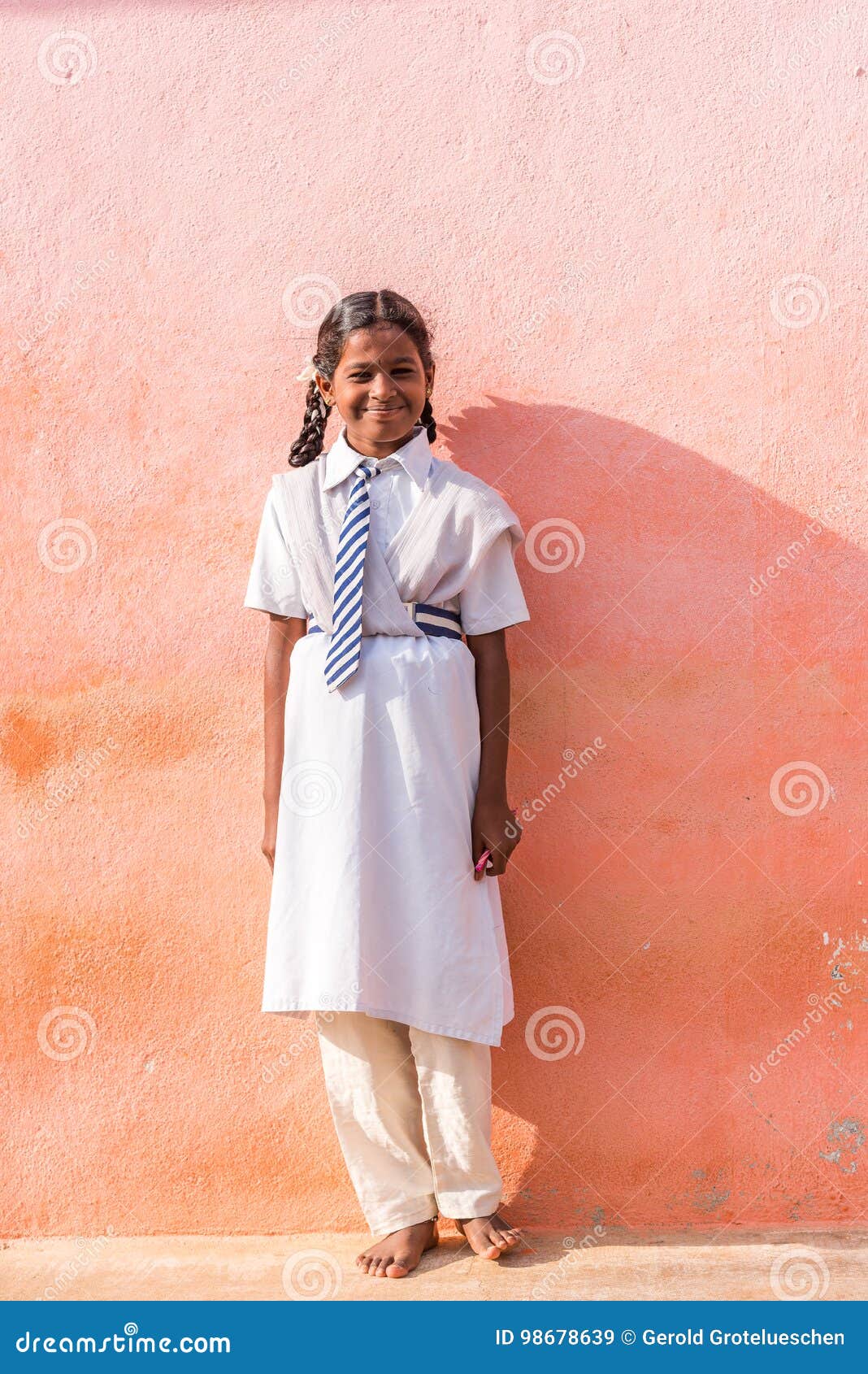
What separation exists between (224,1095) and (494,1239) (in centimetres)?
75

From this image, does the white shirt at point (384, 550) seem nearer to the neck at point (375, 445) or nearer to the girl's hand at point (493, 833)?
the neck at point (375, 445)

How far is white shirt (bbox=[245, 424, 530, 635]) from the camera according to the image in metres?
2.97

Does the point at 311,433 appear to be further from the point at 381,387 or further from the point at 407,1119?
the point at 407,1119

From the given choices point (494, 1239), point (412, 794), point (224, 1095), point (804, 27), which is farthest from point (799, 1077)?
point (804, 27)

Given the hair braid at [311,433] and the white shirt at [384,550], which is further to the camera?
the hair braid at [311,433]

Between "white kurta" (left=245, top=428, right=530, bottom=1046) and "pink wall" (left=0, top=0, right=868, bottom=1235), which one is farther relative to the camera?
"pink wall" (left=0, top=0, right=868, bottom=1235)

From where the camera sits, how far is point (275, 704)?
10.1 ft

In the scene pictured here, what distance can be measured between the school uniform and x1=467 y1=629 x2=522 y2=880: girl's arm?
0.03 metres

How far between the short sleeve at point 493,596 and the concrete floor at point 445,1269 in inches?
56.4

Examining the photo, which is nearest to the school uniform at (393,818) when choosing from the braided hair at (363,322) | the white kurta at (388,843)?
the white kurta at (388,843)

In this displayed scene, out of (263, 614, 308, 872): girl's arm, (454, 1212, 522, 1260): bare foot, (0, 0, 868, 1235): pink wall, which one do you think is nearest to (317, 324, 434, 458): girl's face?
(0, 0, 868, 1235): pink wall

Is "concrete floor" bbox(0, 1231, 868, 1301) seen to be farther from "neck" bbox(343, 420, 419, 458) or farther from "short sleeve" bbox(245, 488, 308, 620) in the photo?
"neck" bbox(343, 420, 419, 458)

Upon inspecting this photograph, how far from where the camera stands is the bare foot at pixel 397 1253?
2.86 metres

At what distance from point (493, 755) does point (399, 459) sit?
0.71 m
